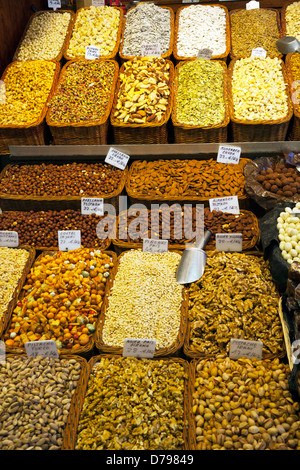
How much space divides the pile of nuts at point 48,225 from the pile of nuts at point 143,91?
0.80m

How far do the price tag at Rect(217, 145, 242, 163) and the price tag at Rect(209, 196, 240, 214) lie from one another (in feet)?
1.32

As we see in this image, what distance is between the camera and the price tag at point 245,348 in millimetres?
1962

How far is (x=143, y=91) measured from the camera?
3.12 meters

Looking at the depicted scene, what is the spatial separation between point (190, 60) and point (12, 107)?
1.51m

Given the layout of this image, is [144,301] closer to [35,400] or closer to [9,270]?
[35,400]

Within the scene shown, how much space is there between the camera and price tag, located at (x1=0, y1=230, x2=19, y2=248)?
2.70 m

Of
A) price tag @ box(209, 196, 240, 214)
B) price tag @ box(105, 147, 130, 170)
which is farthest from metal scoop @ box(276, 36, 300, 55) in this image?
price tag @ box(105, 147, 130, 170)

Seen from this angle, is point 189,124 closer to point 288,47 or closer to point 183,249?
point 183,249

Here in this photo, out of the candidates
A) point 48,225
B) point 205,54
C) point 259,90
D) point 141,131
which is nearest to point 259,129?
point 259,90

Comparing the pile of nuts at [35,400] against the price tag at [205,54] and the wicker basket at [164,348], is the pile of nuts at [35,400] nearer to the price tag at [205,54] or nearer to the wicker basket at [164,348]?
the wicker basket at [164,348]

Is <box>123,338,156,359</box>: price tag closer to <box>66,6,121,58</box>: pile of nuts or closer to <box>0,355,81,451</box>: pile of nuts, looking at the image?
<box>0,355,81,451</box>: pile of nuts

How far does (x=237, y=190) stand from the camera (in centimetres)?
279

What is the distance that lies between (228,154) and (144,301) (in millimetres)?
1360

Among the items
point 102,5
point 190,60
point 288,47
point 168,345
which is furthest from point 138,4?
point 168,345
